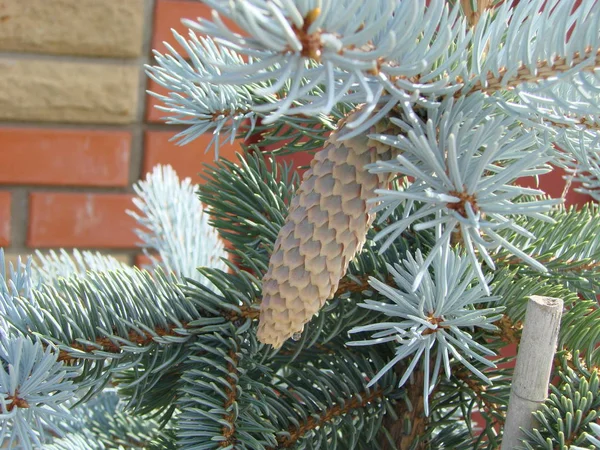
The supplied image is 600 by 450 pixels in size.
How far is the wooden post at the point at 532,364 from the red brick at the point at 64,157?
0.71 metres

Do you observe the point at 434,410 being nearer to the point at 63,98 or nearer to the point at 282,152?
the point at 282,152

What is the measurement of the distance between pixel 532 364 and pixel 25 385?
225 millimetres

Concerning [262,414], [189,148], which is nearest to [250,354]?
[262,414]

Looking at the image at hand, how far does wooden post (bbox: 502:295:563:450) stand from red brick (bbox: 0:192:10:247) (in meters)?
0.76

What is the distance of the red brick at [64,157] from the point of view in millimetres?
863

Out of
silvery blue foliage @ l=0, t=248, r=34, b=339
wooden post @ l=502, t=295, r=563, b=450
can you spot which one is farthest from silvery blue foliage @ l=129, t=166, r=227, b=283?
wooden post @ l=502, t=295, r=563, b=450

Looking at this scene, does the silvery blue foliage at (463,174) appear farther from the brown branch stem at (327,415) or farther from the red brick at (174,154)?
the red brick at (174,154)

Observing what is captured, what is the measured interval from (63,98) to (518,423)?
75 centimetres

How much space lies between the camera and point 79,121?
2.90ft

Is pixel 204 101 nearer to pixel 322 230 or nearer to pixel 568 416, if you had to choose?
pixel 322 230

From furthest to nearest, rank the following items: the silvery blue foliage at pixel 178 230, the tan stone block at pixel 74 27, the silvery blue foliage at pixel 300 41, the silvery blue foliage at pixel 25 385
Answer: the tan stone block at pixel 74 27 → the silvery blue foliage at pixel 178 230 → the silvery blue foliage at pixel 25 385 → the silvery blue foliage at pixel 300 41

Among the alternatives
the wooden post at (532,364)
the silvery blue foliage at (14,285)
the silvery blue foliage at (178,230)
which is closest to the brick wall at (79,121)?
the silvery blue foliage at (178,230)

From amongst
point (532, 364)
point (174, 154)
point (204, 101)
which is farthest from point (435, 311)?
point (174, 154)

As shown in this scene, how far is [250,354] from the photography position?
34cm
